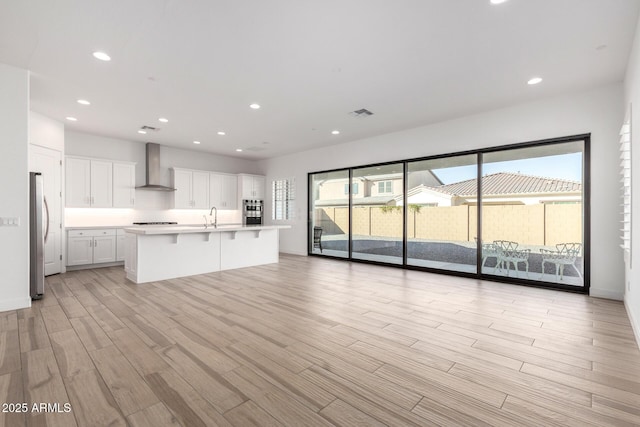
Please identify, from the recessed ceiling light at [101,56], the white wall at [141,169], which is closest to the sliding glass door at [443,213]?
the recessed ceiling light at [101,56]

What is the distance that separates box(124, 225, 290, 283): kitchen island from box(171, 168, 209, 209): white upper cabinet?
2312 millimetres

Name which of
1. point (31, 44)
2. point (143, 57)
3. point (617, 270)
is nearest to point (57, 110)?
point (31, 44)

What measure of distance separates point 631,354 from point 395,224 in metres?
4.47

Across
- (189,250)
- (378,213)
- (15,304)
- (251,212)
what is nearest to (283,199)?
(251,212)

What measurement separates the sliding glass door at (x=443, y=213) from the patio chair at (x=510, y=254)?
41 cm

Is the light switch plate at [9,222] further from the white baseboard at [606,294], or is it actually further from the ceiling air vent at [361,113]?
the white baseboard at [606,294]

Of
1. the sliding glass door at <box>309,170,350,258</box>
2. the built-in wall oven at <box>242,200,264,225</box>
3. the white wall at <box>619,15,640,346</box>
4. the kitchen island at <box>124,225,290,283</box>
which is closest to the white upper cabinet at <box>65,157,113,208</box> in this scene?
the kitchen island at <box>124,225,290,283</box>

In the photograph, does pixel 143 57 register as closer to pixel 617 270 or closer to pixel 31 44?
pixel 31 44

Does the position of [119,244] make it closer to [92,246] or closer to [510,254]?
[92,246]

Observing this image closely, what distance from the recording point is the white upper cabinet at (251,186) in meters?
9.25

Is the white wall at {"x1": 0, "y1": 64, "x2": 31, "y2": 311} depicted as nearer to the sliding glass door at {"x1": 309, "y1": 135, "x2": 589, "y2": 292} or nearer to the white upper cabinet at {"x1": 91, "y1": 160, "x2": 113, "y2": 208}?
the white upper cabinet at {"x1": 91, "y1": 160, "x2": 113, "y2": 208}

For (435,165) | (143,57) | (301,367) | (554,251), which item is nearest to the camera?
(301,367)

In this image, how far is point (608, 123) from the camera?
4.20m

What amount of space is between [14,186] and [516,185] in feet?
24.1
